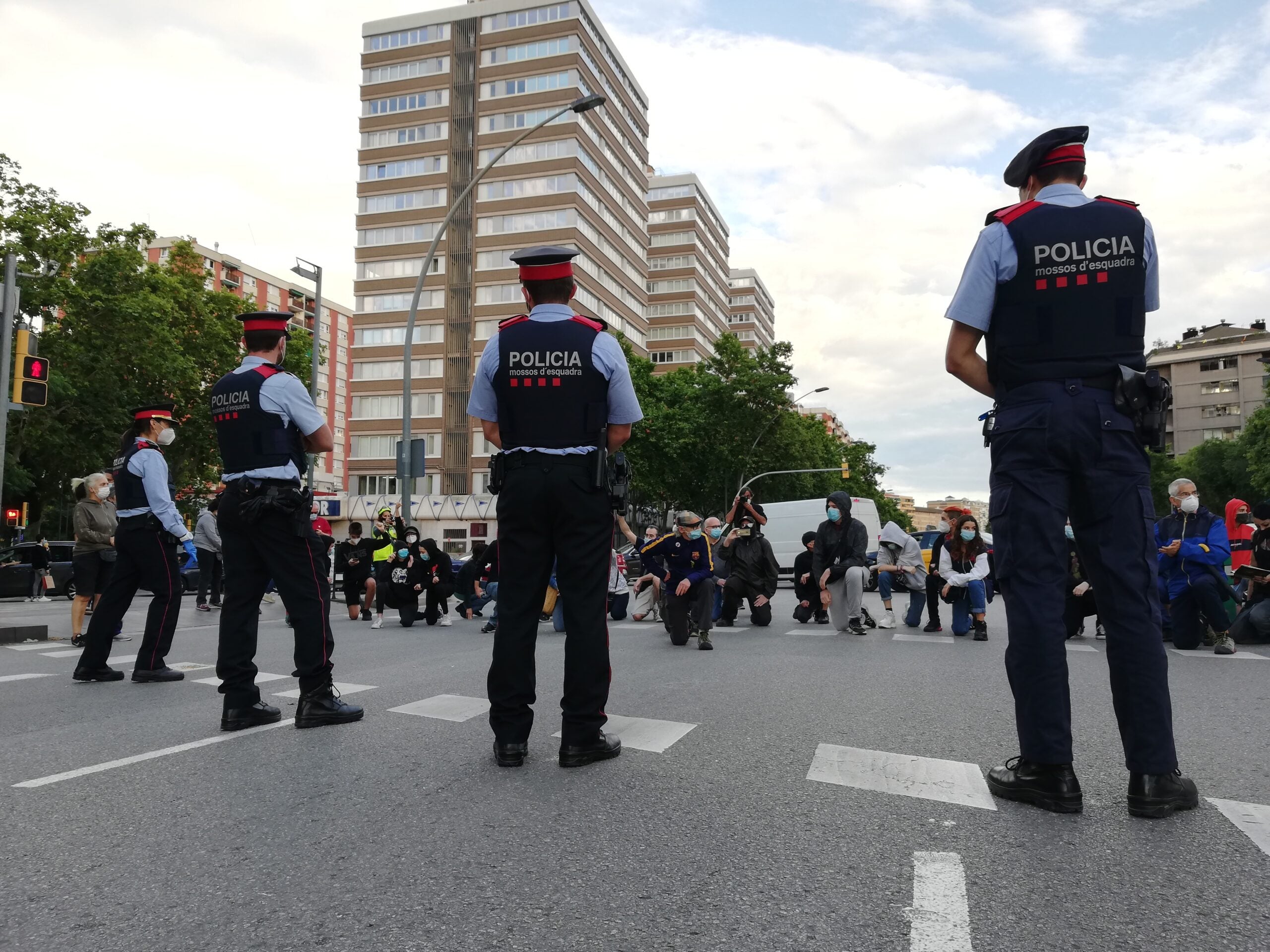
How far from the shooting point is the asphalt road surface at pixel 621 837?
90.7 inches

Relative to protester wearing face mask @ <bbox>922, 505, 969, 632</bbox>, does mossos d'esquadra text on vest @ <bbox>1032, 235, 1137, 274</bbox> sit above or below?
above

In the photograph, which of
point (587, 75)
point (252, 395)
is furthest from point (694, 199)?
point (252, 395)

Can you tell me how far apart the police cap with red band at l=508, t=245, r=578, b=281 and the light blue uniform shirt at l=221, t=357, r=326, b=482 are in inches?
57.5

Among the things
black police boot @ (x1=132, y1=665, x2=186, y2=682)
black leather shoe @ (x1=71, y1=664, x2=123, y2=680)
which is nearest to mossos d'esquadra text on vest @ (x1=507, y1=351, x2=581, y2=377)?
black police boot @ (x1=132, y1=665, x2=186, y2=682)

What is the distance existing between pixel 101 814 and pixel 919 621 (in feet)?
42.4

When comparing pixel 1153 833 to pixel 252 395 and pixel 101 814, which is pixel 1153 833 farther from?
pixel 252 395

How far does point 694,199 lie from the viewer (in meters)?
94.9

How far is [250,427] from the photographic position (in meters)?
5.12


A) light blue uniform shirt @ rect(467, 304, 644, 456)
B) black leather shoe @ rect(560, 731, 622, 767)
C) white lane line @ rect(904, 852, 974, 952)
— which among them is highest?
light blue uniform shirt @ rect(467, 304, 644, 456)

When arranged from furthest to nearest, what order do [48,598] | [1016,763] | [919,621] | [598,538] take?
[48,598]
[919,621]
[598,538]
[1016,763]

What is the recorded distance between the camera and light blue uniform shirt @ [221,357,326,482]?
16.7ft

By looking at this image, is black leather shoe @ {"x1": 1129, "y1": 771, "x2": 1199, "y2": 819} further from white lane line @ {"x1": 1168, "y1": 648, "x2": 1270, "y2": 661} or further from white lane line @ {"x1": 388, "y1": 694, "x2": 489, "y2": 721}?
white lane line @ {"x1": 1168, "y1": 648, "x2": 1270, "y2": 661}

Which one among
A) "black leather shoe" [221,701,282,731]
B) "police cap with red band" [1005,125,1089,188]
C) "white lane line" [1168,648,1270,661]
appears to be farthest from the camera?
"white lane line" [1168,648,1270,661]

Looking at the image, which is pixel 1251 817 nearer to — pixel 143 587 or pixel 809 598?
pixel 143 587
